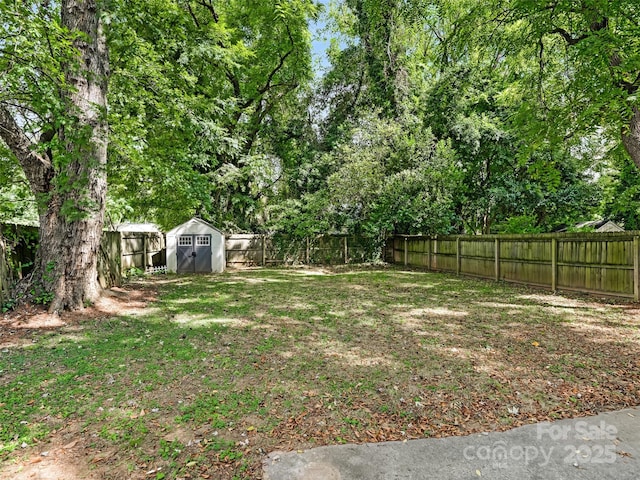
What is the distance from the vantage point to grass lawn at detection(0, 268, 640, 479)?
2.48 m

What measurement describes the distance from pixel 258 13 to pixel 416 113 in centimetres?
834

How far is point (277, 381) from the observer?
3.49m

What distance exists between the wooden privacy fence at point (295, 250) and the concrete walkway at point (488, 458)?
1443 cm

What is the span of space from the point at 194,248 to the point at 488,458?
12870mm

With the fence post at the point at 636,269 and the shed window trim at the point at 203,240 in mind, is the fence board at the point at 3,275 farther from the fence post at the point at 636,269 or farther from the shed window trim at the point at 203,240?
the fence post at the point at 636,269

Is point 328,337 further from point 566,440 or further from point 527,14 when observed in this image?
point 527,14

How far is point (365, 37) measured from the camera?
16.9 metres

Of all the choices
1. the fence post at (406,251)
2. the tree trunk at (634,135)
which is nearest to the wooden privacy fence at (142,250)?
the fence post at (406,251)

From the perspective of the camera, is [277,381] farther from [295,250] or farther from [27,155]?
[295,250]

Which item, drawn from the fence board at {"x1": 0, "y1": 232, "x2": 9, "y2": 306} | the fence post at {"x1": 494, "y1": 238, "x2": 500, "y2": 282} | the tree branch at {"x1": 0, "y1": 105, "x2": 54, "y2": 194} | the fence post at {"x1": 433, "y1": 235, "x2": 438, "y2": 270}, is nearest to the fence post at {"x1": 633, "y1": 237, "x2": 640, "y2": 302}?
the fence post at {"x1": 494, "y1": 238, "x2": 500, "y2": 282}

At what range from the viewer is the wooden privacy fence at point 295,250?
16.3m

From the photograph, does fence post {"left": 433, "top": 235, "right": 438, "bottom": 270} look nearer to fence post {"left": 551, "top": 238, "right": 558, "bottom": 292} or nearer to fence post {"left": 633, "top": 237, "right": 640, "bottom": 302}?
fence post {"left": 551, "top": 238, "right": 558, "bottom": 292}

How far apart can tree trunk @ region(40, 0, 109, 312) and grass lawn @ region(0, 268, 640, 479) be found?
3.15 ft

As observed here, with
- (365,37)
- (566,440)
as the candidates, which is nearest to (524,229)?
(365,37)
